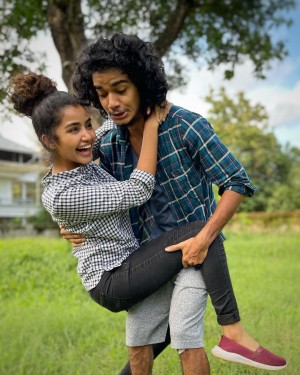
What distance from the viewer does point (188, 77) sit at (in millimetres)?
10438

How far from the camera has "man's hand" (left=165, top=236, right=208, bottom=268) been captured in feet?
8.09

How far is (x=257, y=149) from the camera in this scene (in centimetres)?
2697

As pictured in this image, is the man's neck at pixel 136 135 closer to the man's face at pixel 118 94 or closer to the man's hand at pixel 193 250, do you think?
the man's face at pixel 118 94

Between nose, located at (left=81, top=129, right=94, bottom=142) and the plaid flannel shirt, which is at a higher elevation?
nose, located at (left=81, top=129, right=94, bottom=142)

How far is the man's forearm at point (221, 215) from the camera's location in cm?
249

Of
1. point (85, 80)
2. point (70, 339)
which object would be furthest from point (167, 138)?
point (70, 339)

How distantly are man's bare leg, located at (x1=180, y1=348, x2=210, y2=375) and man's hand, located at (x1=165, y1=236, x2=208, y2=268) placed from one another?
0.41 meters

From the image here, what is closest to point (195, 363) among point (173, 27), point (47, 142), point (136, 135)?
point (136, 135)

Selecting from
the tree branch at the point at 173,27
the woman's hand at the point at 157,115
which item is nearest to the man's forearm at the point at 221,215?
the woman's hand at the point at 157,115

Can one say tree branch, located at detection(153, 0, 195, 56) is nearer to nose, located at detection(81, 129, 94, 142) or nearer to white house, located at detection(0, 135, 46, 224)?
nose, located at detection(81, 129, 94, 142)

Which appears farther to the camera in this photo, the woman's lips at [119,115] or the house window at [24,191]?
the house window at [24,191]

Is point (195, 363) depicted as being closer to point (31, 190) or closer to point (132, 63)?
point (132, 63)

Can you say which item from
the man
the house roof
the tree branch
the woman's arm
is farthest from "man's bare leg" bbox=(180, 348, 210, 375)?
the house roof

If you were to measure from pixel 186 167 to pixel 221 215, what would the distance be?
33cm
